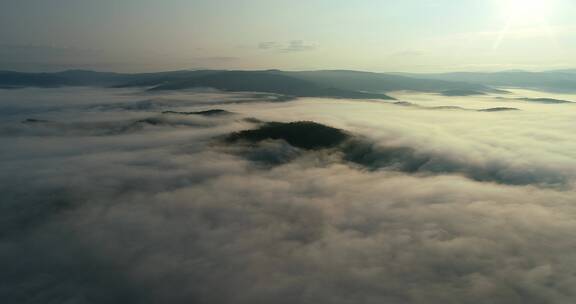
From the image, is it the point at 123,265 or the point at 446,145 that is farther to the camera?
the point at 446,145

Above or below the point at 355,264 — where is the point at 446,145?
above

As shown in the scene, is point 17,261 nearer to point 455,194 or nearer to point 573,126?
point 455,194

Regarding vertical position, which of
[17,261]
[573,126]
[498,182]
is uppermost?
[573,126]

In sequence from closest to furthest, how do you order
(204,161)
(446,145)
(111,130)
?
(204,161)
(446,145)
(111,130)

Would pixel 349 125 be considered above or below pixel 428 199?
above

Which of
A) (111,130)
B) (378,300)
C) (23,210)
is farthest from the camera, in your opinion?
(111,130)

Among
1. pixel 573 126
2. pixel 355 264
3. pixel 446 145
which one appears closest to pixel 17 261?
pixel 355 264

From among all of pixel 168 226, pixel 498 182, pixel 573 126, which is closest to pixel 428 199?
pixel 498 182

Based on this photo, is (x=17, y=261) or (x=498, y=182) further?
(x=498, y=182)

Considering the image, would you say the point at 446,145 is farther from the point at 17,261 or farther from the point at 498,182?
the point at 17,261
